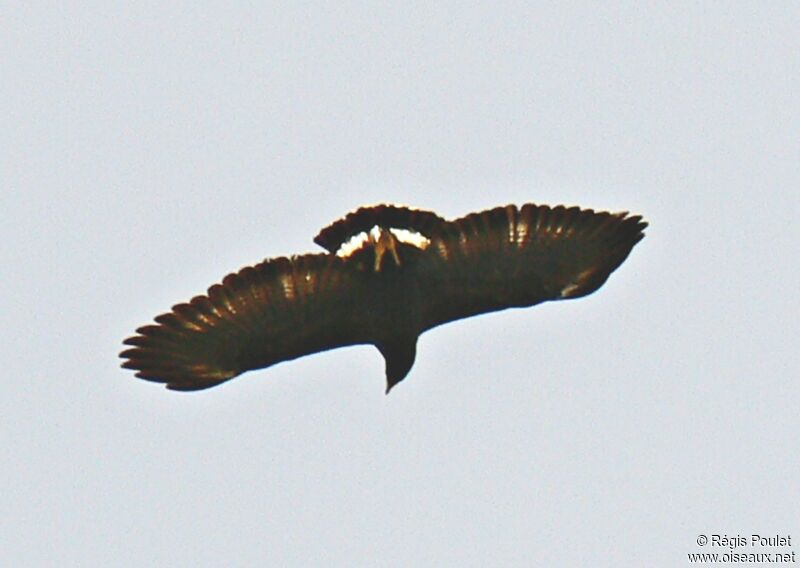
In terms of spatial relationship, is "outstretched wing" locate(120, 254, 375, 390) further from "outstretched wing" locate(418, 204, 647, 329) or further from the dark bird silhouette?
"outstretched wing" locate(418, 204, 647, 329)

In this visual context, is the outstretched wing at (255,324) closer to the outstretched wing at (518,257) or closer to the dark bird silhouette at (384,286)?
the dark bird silhouette at (384,286)

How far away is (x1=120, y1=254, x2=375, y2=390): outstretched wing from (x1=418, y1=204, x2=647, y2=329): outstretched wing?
0.64m

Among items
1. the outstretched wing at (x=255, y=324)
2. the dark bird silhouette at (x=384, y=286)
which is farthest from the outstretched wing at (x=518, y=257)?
the outstretched wing at (x=255, y=324)

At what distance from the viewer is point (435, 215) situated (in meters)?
17.9

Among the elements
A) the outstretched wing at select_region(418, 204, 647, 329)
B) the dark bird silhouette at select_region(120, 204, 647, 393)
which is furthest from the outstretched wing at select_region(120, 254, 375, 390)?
the outstretched wing at select_region(418, 204, 647, 329)

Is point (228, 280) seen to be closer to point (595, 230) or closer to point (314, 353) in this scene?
point (314, 353)

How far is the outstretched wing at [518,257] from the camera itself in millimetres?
18109

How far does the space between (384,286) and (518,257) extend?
116cm

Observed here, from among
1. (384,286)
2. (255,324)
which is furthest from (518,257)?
(255,324)

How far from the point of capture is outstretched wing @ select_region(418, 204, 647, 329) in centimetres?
1811

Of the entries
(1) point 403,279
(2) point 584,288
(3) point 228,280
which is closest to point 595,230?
(2) point 584,288

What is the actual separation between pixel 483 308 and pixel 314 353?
141 cm

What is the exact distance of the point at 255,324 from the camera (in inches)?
707

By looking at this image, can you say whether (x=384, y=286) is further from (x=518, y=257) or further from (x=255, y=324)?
(x=518, y=257)
